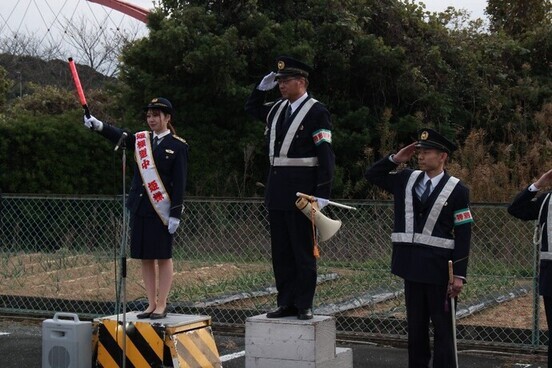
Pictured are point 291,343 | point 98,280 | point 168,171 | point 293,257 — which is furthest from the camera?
point 98,280

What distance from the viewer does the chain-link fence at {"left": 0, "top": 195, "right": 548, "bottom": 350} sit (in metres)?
8.88

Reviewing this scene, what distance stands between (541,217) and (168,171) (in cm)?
265

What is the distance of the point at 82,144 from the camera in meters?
15.6

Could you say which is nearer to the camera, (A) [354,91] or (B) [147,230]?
(B) [147,230]

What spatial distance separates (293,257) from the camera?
21.8 ft

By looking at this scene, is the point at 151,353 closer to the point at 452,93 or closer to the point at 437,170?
the point at 437,170

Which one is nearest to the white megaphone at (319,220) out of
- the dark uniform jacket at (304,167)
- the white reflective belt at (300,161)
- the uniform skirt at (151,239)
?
the dark uniform jacket at (304,167)

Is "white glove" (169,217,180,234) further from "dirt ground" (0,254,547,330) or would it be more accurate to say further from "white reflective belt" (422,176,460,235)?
"dirt ground" (0,254,547,330)

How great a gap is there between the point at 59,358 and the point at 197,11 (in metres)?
10.8

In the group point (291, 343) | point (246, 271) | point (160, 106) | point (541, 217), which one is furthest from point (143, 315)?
point (246, 271)

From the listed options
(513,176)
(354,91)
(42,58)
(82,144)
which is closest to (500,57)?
(354,91)

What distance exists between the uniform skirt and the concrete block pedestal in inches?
34.1

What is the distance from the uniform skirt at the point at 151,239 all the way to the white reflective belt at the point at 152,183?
2.8 inches

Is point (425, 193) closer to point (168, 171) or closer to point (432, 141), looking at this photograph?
point (432, 141)
